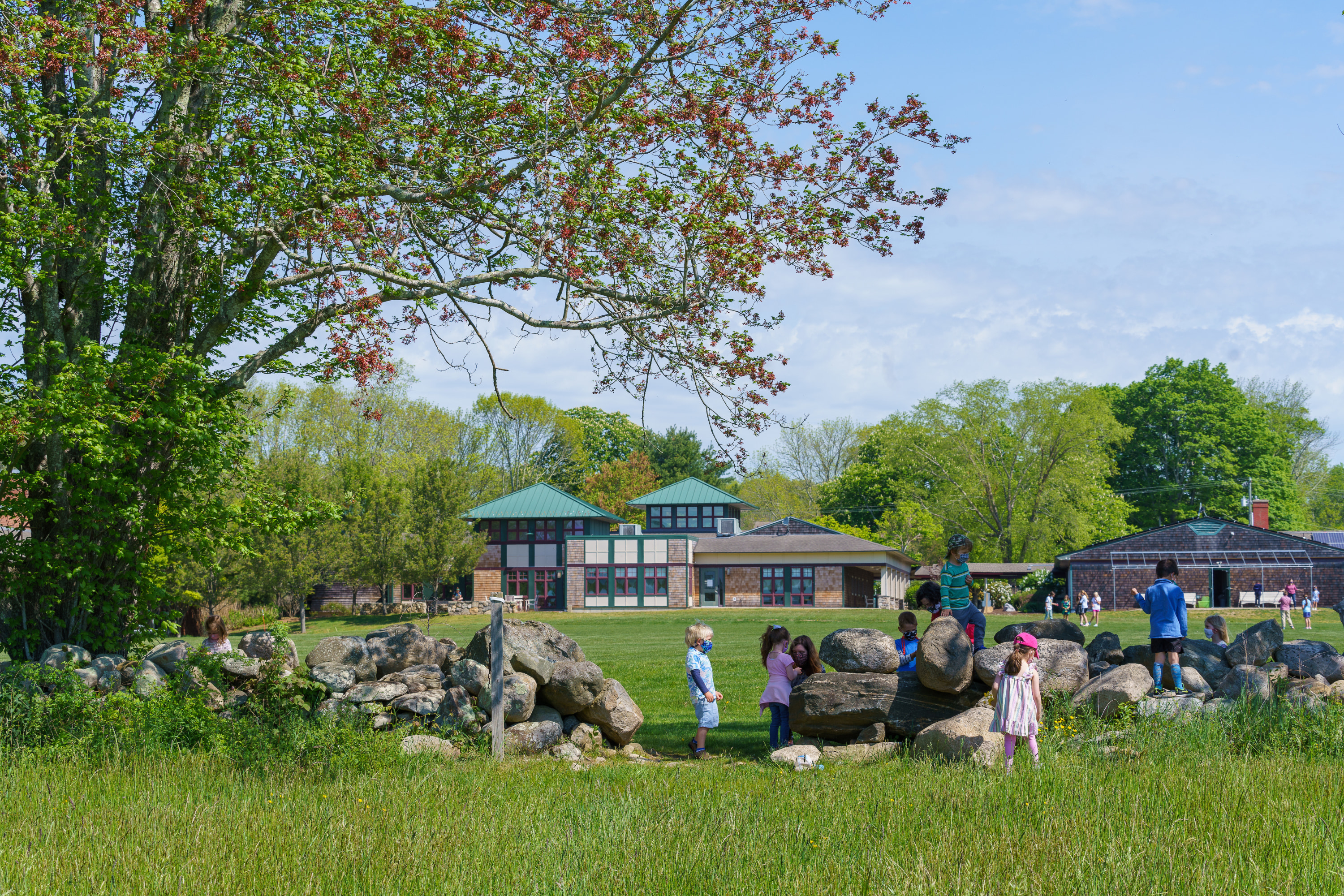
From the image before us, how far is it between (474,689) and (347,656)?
1.31 meters

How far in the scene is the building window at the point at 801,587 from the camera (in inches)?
2098

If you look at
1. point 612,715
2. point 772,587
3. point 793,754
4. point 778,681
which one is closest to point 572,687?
point 612,715

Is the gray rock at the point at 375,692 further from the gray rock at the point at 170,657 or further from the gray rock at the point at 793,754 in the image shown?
the gray rock at the point at 793,754

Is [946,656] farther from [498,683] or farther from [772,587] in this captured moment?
[772,587]

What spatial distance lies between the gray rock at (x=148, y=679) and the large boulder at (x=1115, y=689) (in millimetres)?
8648

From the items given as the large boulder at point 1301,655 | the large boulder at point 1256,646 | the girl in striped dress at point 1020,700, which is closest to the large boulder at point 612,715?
the girl in striped dress at point 1020,700

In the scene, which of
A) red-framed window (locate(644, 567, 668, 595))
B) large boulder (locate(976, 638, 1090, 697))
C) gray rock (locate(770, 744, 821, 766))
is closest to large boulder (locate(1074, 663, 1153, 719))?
large boulder (locate(976, 638, 1090, 697))

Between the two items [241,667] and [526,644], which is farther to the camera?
[526,644]

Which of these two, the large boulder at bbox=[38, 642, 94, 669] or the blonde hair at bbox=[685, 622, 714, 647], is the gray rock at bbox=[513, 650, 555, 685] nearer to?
the blonde hair at bbox=[685, 622, 714, 647]

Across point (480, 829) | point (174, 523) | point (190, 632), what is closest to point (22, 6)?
point (174, 523)

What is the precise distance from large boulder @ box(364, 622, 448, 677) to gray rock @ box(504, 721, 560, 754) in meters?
1.18

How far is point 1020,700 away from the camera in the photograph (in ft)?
26.5

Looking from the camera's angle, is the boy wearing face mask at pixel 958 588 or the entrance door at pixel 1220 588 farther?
the entrance door at pixel 1220 588

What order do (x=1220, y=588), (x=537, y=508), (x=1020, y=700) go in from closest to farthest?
(x=1020, y=700)
(x=1220, y=588)
(x=537, y=508)
